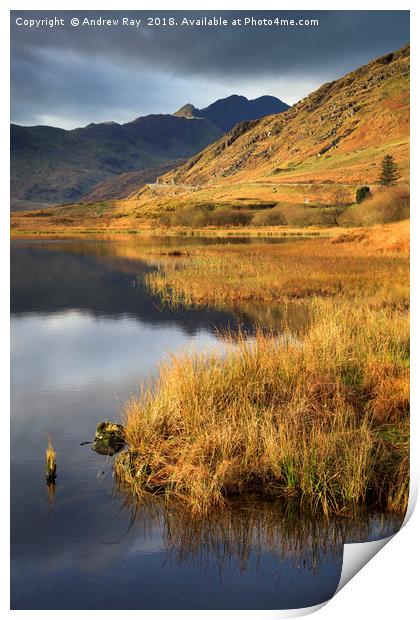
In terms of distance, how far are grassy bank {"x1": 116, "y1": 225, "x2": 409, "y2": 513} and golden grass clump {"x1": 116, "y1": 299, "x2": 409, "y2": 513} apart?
0.02m

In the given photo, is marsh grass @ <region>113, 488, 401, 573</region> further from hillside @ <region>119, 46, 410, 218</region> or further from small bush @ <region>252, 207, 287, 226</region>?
hillside @ <region>119, 46, 410, 218</region>

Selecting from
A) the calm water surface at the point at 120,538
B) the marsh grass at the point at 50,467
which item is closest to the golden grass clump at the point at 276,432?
the calm water surface at the point at 120,538

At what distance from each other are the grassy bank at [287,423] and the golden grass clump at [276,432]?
0.02 metres

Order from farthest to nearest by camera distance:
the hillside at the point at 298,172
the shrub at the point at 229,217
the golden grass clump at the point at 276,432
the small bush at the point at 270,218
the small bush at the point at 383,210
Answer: the shrub at the point at 229,217, the small bush at the point at 270,218, the hillside at the point at 298,172, the small bush at the point at 383,210, the golden grass clump at the point at 276,432

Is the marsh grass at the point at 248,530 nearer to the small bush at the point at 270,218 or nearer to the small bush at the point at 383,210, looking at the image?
the small bush at the point at 383,210

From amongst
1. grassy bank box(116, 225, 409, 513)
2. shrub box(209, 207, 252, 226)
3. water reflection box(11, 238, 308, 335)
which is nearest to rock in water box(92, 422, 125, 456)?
grassy bank box(116, 225, 409, 513)

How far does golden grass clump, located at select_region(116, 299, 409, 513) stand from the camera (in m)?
6.16

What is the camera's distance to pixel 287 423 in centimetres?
694

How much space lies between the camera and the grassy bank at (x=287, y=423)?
20.2 feet

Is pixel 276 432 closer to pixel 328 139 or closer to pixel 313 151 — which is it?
pixel 328 139

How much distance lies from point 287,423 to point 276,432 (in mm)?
294

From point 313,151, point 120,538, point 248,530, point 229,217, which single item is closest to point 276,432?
point 248,530
